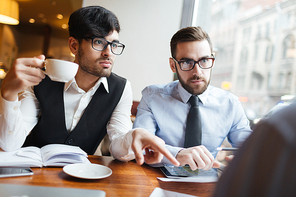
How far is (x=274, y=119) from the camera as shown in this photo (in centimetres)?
26

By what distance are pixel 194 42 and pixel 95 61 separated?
0.67 metres

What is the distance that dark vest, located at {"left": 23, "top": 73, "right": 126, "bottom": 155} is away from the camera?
138cm

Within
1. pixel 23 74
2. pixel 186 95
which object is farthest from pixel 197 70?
pixel 23 74

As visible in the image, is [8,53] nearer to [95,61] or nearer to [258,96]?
[95,61]

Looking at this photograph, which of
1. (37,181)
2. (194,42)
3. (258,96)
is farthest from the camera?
(258,96)

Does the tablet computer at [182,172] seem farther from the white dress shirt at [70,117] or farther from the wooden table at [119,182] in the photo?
the white dress shirt at [70,117]

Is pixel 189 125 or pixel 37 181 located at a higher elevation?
pixel 189 125

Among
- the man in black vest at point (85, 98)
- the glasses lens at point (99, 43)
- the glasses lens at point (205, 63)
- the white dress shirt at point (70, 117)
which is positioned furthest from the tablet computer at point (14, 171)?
the glasses lens at point (205, 63)

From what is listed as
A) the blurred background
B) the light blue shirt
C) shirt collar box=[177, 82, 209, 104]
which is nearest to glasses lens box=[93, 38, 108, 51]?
the light blue shirt

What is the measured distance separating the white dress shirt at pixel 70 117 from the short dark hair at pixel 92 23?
311 millimetres

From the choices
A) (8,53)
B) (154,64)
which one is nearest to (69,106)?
(154,64)

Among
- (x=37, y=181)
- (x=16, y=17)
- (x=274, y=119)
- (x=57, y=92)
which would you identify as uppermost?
(x=16, y=17)

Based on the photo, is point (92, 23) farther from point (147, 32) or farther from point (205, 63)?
point (147, 32)

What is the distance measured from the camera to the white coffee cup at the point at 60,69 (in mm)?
817
